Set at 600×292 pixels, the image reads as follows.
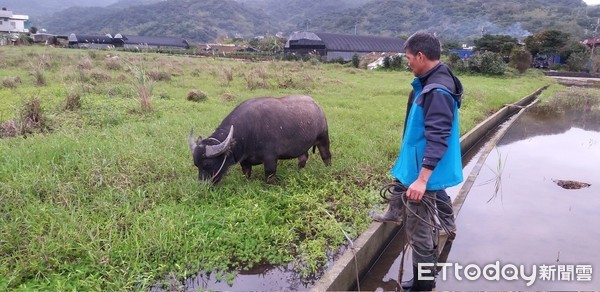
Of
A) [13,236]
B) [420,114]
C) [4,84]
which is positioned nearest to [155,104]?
[4,84]

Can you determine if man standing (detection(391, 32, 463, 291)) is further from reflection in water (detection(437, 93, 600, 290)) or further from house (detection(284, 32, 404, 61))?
house (detection(284, 32, 404, 61))

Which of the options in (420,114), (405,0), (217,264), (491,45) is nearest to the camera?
(420,114)

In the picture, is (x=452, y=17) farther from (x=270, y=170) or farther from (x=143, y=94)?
(x=270, y=170)

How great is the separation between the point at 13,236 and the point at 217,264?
1.73 meters

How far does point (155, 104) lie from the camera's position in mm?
9445

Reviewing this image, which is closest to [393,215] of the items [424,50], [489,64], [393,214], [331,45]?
[393,214]

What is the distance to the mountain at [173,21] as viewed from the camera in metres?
106

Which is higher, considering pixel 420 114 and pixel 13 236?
pixel 420 114

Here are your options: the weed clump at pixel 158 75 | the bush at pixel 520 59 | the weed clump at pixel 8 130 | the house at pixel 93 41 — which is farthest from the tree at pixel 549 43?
the house at pixel 93 41

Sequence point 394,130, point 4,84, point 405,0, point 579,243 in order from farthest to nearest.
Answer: point 405,0 < point 4,84 < point 394,130 < point 579,243

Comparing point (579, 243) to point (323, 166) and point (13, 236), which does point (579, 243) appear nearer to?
point (323, 166)

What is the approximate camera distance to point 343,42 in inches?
1961

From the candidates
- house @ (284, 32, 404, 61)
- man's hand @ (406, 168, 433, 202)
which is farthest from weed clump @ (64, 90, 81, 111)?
house @ (284, 32, 404, 61)

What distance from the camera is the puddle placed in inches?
144
